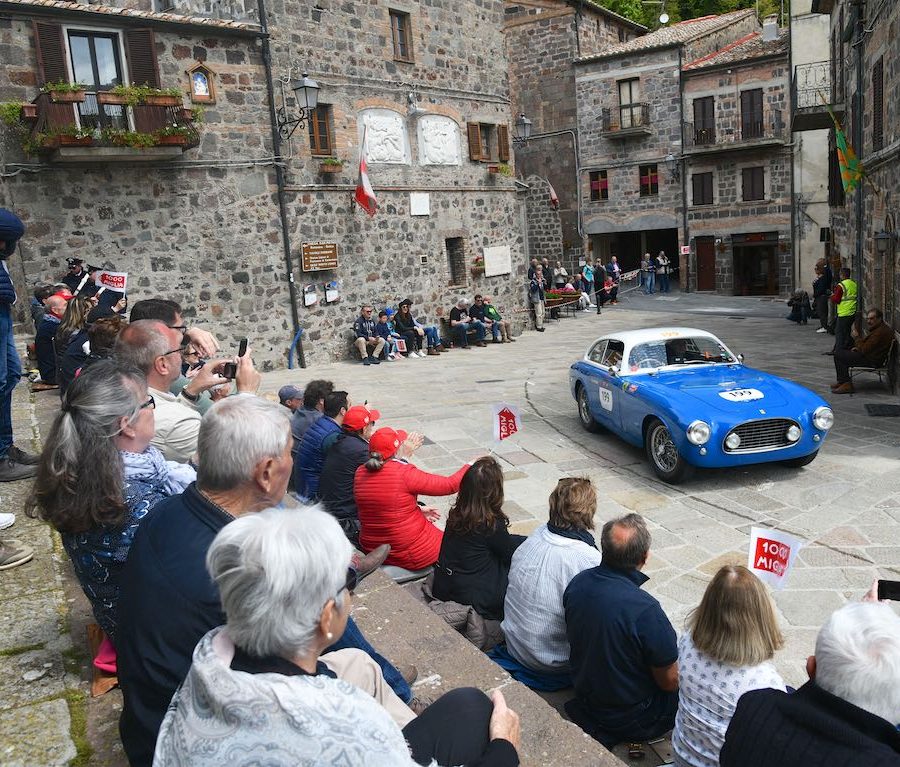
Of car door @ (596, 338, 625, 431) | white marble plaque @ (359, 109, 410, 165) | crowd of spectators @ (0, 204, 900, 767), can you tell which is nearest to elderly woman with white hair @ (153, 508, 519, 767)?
crowd of spectators @ (0, 204, 900, 767)

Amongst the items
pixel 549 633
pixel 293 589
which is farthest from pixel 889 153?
pixel 293 589

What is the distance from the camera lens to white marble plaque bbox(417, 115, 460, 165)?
18969mm

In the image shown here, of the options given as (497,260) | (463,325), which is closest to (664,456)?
(463,325)

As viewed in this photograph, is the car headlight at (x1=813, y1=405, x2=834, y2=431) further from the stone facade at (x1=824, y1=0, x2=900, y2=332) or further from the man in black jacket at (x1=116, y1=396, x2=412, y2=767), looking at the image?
the man in black jacket at (x1=116, y1=396, x2=412, y2=767)

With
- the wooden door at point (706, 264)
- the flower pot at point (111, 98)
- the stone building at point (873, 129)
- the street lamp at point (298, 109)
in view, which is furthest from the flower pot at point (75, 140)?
the wooden door at point (706, 264)

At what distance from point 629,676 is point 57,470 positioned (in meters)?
2.53

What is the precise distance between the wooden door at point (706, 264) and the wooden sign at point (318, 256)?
742 inches

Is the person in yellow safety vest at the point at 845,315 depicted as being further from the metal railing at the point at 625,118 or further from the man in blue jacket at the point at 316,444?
the metal railing at the point at 625,118

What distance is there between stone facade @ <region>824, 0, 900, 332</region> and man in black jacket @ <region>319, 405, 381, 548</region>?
935 centimetres

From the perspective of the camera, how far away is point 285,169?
1631cm

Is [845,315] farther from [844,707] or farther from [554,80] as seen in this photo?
[554,80]

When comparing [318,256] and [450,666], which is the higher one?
[318,256]

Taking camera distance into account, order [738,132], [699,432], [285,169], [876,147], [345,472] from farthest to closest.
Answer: [738,132], [285,169], [876,147], [699,432], [345,472]

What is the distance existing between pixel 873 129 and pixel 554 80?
2020cm
